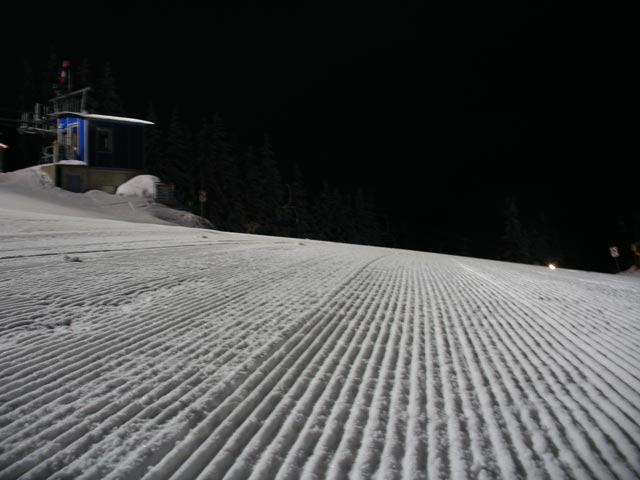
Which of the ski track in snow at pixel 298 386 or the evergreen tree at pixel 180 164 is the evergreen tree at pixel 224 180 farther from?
the ski track in snow at pixel 298 386

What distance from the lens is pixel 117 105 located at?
39344mm

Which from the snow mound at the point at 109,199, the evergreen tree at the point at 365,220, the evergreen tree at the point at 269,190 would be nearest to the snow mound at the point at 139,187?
the snow mound at the point at 109,199

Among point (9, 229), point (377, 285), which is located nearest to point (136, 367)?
point (377, 285)

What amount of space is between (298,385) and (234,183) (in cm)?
4134

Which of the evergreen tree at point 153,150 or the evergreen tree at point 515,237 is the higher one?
the evergreen tree at point 153,150

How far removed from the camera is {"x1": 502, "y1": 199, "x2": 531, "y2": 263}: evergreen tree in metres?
52.2

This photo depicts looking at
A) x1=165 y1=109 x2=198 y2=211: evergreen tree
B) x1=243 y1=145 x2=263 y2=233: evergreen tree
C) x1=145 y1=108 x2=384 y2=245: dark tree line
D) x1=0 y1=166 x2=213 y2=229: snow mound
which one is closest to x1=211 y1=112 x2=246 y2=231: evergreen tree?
x1=145 y1=108 x2=384 y2=245: dark tree line

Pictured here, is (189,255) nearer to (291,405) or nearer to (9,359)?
(9,359)

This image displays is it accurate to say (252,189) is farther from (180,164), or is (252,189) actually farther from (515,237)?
(515,237)

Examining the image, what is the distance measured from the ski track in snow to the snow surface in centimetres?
1

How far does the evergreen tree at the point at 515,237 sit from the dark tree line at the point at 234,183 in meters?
21.2

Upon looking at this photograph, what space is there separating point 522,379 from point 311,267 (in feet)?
15.8

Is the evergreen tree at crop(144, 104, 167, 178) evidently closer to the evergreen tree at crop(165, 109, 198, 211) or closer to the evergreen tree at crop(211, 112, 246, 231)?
the evergreen tree at crop(165, 109, 198, 211)

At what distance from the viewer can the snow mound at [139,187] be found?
2730cm
